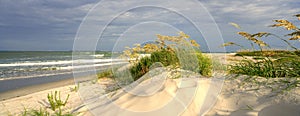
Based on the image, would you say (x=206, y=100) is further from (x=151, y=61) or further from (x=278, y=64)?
(x=151, y=61)

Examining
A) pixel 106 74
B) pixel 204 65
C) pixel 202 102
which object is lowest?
pixel 106 74

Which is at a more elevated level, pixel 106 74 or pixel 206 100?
pixel 206 100

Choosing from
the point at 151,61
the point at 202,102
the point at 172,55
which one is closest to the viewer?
the point at 202,102

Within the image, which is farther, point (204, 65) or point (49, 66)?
point (49, 66)

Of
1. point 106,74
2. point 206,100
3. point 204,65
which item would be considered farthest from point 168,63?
point 106,74

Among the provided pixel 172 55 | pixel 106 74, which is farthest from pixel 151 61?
pixel 106 74

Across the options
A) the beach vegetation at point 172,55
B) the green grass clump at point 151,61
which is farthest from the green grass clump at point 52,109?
the green grass clump at point 151,61

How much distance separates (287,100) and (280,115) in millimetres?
275

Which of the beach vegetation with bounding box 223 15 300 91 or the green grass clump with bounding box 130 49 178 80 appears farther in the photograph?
the green grass clump with bounding box 130 49 178 80

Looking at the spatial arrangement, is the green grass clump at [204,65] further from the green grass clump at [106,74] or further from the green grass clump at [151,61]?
the green grass clump at [106,74]

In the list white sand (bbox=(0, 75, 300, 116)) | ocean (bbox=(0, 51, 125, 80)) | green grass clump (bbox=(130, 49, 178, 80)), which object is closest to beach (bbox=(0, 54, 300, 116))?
white sand (bbox=(0, 75, 300, 116))

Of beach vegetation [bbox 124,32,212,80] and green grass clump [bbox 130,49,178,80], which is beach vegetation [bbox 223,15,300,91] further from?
green grass clump [bbox 130,49,178,80]

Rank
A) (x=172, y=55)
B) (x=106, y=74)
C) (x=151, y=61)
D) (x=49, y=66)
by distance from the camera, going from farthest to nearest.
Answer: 1. (x=49, y=66)
2. (x=106, y=74)
3. (x=151, y=61)
4. (x=172, y=55)

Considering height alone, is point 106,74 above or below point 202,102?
below
